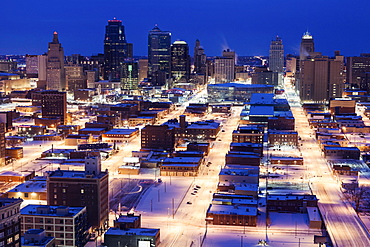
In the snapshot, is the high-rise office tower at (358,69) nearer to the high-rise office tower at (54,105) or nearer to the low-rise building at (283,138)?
the high-rise office tower at (54,105)

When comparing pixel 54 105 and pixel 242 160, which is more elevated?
pixel 54 105

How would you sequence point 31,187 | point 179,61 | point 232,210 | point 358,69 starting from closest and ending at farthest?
point 232,210 < point 31,187 < point 358,69 < point 179,61

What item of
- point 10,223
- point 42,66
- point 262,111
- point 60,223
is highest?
point 42,66

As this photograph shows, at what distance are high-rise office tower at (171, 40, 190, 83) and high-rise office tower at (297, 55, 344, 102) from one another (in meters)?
54.2

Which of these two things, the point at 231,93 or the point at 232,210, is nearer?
the point at 232,210

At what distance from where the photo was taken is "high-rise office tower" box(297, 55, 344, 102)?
11094 cm

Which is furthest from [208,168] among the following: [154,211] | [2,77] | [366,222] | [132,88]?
[2,77]

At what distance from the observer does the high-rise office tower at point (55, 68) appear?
A: 139000 millimetres

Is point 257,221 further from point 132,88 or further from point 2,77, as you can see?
point 2,77

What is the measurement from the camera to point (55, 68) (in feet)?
456

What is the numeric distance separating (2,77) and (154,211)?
359ft

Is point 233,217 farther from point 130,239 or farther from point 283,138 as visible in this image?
point 283,138

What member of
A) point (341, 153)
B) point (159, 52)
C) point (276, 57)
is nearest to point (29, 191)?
point (341, 153)

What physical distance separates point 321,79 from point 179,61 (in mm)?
59047
